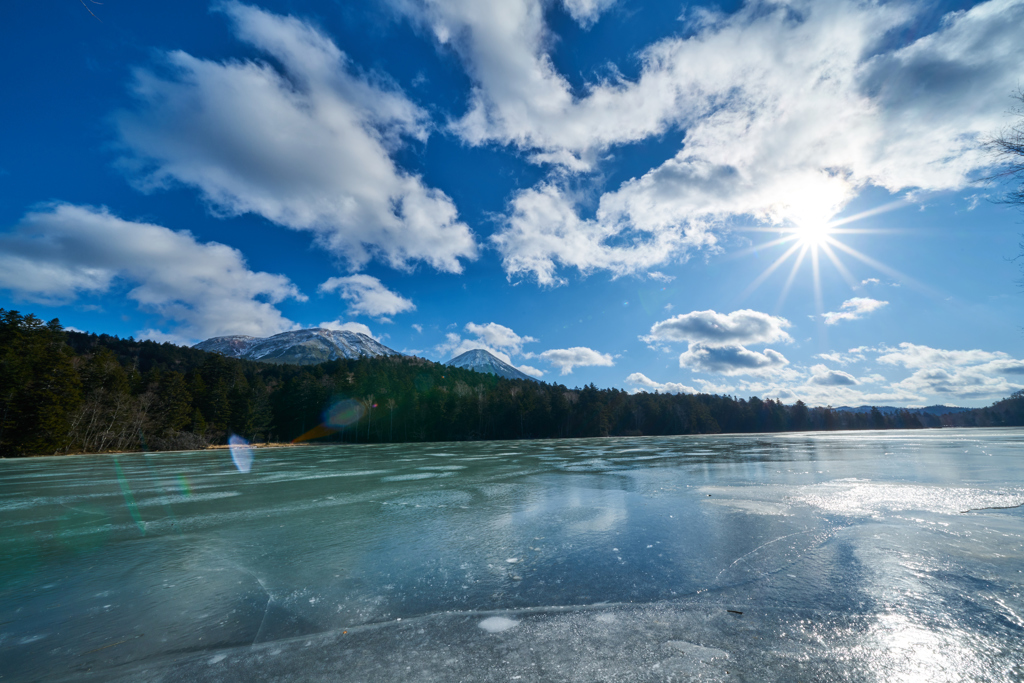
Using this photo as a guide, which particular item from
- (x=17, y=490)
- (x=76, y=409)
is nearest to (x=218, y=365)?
(x=76, y=409)

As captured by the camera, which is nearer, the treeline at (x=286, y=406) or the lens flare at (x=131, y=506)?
the lens flare at (x=131, y=506)

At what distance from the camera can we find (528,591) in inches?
155

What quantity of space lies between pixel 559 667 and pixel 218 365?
85.7m

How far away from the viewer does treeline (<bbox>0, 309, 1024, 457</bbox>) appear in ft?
116

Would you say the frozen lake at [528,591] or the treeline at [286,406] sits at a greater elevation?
the treeline at [286,406]

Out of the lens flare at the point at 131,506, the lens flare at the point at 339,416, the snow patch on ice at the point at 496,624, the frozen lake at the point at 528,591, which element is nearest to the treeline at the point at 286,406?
the lens flare at the point at 339,416

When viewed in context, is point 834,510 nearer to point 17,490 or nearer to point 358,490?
point 358,490

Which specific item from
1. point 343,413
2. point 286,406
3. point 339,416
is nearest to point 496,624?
point 343,413

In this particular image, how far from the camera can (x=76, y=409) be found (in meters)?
38.4

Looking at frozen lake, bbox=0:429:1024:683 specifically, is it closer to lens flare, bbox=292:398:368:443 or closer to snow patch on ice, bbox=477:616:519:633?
snow patch on ice, bbox=477:616:519:633

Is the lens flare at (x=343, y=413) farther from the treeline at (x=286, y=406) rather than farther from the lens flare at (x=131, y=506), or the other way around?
the lens flare at (x=131, y=506)

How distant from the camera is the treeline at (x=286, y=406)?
116 feet

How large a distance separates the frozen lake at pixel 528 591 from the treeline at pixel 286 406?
43130mm

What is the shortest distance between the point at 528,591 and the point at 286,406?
8866 cm
